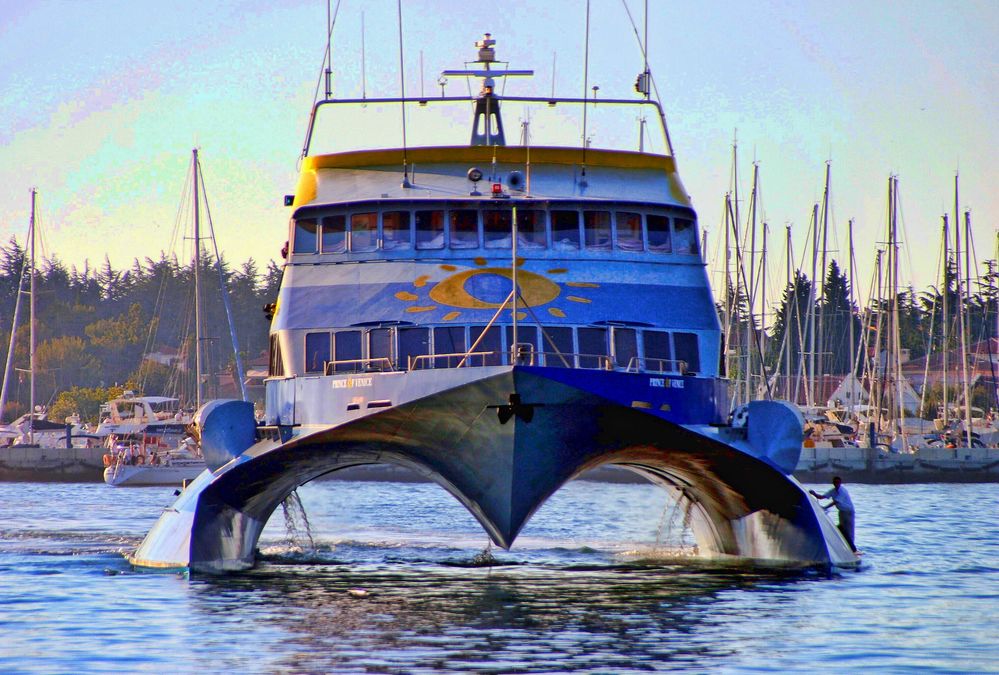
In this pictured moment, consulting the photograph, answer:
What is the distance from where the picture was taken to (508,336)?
23.2m

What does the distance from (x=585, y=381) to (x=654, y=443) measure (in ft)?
8.80

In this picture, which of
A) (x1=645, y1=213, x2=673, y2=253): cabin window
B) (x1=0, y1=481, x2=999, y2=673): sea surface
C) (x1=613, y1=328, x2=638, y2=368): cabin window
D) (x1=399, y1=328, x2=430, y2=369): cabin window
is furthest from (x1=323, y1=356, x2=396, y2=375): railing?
(x1=645, y1=213, x2=673, y2=253): cabin window

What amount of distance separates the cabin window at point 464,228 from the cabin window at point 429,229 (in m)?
0.18

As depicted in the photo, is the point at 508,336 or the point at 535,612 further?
the point at 508,336

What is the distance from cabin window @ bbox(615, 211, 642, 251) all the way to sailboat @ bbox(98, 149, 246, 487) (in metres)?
26.6

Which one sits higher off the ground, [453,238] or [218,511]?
[453,238]

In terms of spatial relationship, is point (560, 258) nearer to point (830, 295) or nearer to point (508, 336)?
point (508, 336)

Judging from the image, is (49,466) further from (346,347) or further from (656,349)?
(656,349)

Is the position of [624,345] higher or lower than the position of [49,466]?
higher

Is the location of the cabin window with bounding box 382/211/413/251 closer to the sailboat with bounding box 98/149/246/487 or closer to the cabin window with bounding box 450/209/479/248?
the cabin window with bounding box 450/209/479/248

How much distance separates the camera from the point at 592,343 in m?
23.4

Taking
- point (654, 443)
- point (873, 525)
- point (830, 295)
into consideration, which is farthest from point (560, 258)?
point (830, 295)

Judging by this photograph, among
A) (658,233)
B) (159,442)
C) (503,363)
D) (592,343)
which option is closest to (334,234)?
(503,363)

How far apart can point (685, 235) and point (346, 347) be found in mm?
5660
